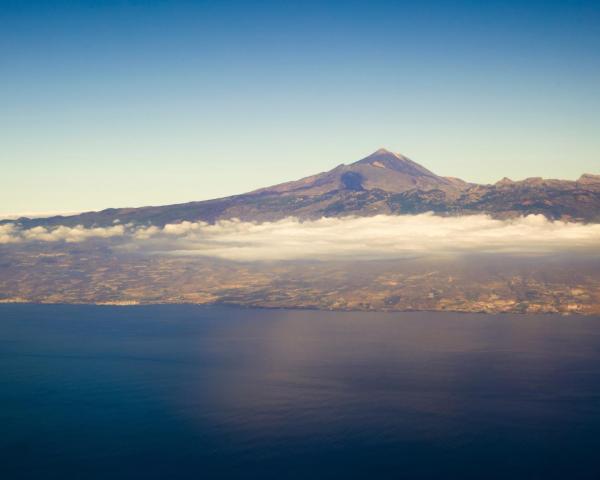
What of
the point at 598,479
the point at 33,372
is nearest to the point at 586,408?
the point at 598,479

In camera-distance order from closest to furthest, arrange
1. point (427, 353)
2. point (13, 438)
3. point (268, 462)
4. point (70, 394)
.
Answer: point (268, 462), point (13, 438), point (70, 394), point (427, 353)

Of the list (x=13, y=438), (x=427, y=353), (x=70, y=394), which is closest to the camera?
(x=13, y=438)

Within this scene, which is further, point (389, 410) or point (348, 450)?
point (389, 410)

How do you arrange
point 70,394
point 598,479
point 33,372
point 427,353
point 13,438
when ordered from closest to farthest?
point 598,479 → point 13,438 → point 70,394 → point 33,372 → point 427,353

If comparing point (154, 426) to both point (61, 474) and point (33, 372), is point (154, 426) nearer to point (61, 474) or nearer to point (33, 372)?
point (61, 474)

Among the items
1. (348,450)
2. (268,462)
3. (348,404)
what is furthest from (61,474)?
(348,404)

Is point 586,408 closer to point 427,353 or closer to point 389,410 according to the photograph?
point 389,410
